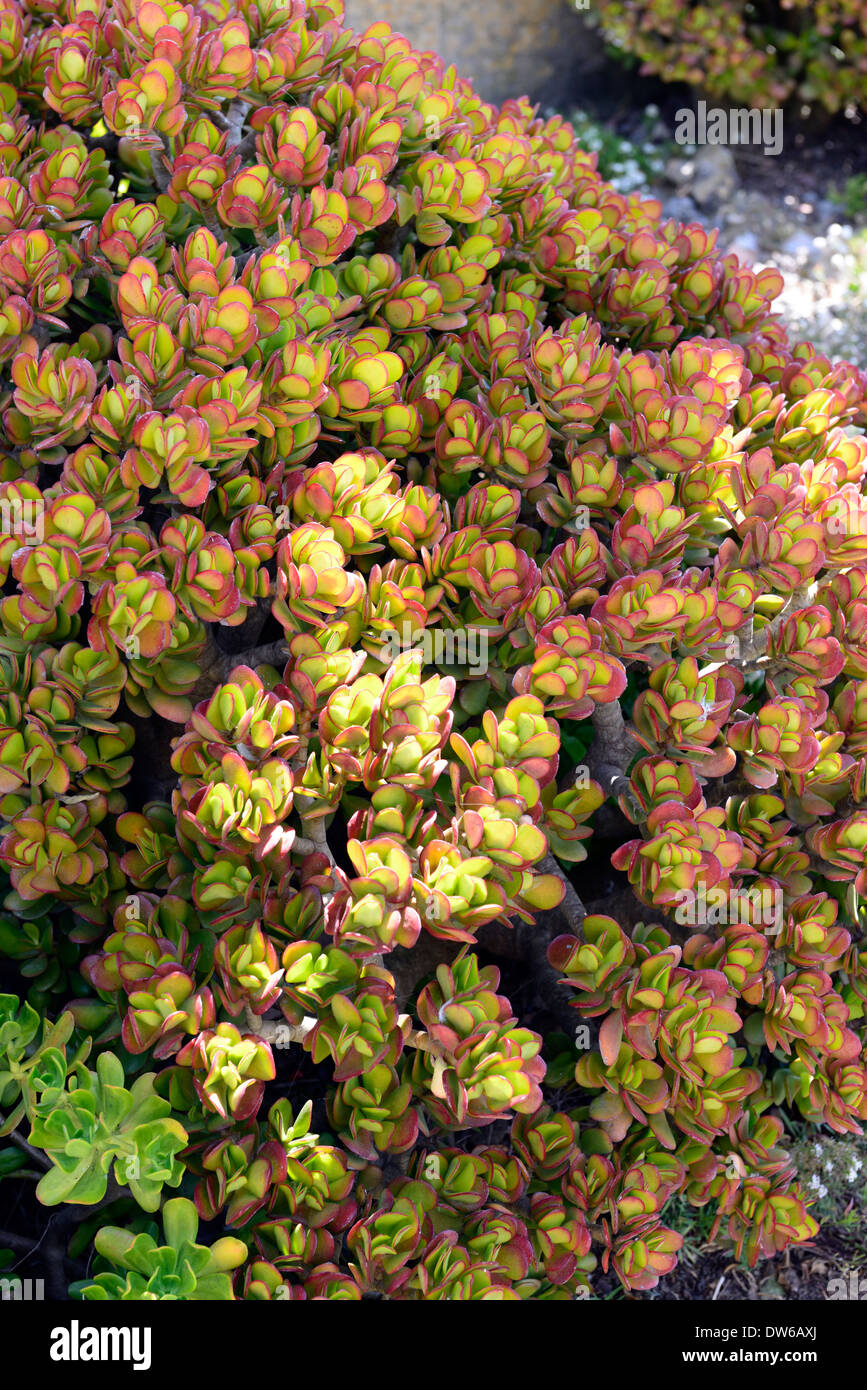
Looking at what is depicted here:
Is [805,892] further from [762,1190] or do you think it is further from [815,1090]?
[762,1190]

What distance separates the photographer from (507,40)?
21.4 feet

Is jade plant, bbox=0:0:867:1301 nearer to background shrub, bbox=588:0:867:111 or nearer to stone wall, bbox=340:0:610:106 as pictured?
stone wall, bbox=340:0:610:106

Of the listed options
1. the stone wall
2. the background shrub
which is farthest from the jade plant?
the background shrub

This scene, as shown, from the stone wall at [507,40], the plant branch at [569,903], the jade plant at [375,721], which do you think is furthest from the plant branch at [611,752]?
the stone wall at [507,40]

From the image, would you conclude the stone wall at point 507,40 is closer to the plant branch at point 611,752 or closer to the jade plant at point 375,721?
the jade plant at point 375,721

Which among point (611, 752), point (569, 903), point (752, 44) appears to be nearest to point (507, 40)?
point (752, 44)

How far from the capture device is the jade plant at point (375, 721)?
5.55 ft

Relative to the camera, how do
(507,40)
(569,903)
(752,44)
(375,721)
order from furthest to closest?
1. (752,44)
2. (507,40)
3. (569,903)
4. (375,721)

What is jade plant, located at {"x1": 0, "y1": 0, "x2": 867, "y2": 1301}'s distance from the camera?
169 cm

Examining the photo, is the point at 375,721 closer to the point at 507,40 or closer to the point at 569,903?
the point at 569,903

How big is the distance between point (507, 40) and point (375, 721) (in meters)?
6.14

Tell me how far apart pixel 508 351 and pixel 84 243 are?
0.82 m

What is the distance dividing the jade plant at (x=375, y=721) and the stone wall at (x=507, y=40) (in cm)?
439

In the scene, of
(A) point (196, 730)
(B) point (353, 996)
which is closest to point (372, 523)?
(A) point (196, 730)
